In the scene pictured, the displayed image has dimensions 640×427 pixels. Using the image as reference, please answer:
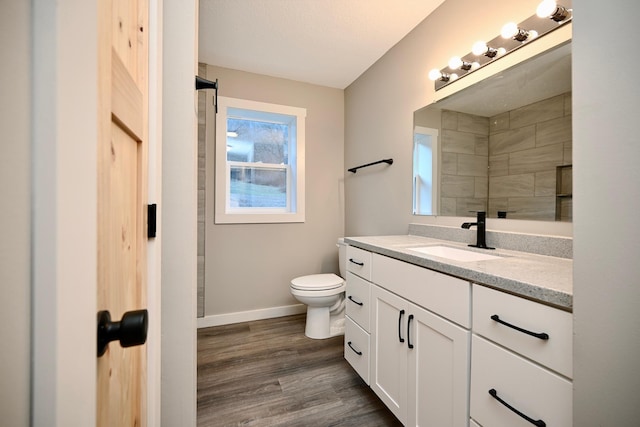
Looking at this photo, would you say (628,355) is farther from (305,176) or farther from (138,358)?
(305,176)

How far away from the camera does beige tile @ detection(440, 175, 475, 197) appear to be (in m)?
1.60

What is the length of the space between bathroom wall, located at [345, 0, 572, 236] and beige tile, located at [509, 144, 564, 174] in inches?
10.5

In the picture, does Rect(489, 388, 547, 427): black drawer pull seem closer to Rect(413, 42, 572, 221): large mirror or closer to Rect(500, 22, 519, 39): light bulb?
Rect(413, 42, 572, 221): large mirror

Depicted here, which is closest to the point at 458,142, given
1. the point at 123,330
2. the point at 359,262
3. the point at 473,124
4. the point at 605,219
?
the point at 473,124

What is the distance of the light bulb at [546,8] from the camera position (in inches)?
44.4

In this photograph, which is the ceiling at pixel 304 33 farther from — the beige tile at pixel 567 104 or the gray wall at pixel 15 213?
the gray wall at pixel 15 213

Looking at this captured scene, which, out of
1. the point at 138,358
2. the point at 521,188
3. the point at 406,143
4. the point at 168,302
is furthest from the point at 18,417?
the point at 406,143

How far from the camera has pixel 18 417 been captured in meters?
0.19

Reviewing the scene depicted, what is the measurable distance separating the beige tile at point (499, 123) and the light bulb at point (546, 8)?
41 cm

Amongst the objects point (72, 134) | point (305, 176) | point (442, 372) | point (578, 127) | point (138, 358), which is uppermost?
point (305, 176)

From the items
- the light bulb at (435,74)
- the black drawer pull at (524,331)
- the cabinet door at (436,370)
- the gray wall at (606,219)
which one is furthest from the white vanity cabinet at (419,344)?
the light bulb at (435,74)

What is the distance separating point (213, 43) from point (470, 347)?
103 inches

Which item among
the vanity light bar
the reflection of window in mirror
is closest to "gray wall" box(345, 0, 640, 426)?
the vanity light bar

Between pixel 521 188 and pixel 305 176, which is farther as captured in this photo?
pixel 305 176
